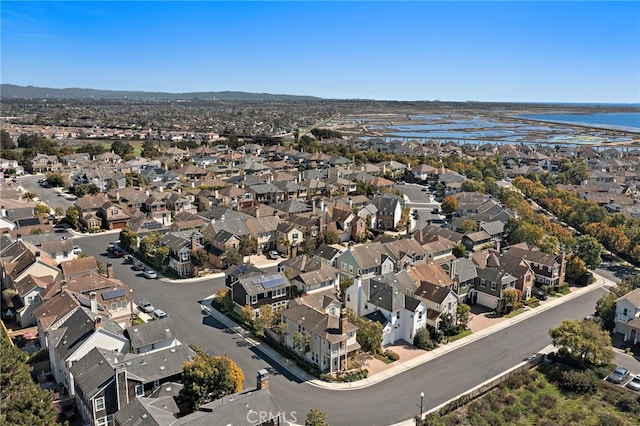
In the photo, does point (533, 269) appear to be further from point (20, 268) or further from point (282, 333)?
point (20, 268)

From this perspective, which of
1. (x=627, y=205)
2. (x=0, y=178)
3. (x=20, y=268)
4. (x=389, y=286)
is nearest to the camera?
(x=389, y=286)

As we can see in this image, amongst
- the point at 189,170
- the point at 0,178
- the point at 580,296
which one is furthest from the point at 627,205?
the point at 0,178

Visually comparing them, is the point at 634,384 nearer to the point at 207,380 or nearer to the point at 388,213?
the point at 207,380

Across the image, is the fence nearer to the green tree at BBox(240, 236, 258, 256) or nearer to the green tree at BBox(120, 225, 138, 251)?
the green tree at BBox(240, 236, 258, 256)

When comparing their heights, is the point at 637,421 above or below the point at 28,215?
below

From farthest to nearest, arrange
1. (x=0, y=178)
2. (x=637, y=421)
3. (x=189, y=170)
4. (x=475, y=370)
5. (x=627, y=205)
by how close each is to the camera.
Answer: (x=189, y=170), (x=0, y=178), (x=627, y=205), (x=475, y=370), (x=637, y=421)

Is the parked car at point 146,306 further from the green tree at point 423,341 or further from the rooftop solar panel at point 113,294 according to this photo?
the green tree at point 423,341
